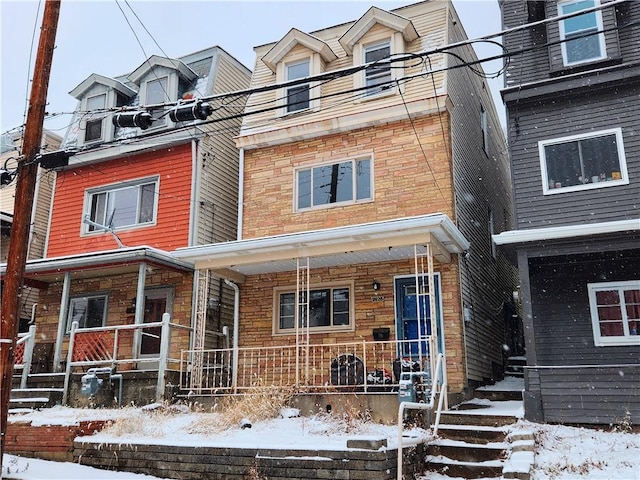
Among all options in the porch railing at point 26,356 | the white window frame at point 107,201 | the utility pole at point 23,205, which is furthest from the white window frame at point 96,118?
the utility pole at point 23,205

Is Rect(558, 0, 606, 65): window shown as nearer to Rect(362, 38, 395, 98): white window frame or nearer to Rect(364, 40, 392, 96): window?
Rect(362, 38, 395, 98): white window frame

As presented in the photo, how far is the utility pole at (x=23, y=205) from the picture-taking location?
24.8 feet

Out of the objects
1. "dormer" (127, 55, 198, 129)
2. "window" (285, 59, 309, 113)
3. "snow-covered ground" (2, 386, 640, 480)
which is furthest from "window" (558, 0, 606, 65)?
"dormer" (127, 55, 198, 129)

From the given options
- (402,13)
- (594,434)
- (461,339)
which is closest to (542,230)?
(461,339)

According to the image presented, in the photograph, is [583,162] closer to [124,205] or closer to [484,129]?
[484,129]

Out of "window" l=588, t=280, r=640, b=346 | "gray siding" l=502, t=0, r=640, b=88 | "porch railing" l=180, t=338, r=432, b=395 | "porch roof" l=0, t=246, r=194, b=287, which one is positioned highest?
"gray siding" l=502, t=0, r=640, b=88

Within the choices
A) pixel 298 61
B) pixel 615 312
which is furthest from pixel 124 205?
pixel 615 312

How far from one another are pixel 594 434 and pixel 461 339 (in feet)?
10.5

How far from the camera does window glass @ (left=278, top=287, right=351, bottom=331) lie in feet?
41.5

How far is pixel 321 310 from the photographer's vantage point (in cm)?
1286

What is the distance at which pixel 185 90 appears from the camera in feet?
54.6

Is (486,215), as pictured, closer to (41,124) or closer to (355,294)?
(355,294)

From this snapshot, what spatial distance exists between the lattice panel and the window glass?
3.85 meters

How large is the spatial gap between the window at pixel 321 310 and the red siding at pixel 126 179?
319 cm
